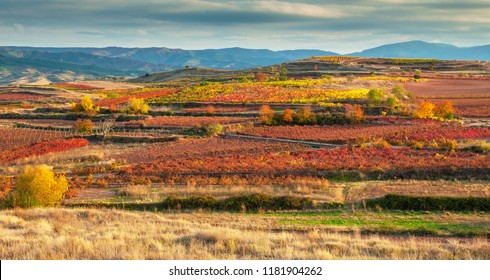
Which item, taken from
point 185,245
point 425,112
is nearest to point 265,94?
point 425,112

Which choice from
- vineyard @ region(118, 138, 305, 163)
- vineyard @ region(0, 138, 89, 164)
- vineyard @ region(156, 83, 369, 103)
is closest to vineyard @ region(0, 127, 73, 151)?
vineyard @ region(0, 138, 89, 164)

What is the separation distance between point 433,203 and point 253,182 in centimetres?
1205

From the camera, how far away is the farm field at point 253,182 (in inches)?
587

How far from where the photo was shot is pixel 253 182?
109 ft

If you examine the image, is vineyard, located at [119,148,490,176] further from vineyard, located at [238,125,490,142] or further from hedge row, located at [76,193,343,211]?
hedge row, located at [76,193,343,211]

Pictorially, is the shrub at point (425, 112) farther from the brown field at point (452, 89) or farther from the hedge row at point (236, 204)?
the hedge row at point (236, 204)

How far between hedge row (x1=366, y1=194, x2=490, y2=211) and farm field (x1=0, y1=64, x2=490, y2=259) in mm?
69

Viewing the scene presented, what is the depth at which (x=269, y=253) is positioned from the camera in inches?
531

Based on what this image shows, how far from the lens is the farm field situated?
1490 centimetres

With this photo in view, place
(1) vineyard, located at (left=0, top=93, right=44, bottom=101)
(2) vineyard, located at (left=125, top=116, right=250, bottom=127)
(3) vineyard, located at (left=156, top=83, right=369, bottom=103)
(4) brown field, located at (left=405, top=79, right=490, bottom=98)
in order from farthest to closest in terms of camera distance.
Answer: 1. (1) vineyard, located at (left=0, top=93, right=44, bottom=101)
2. (4) brown field, located at (left=405, top=79, right=490, bottom=98)
3. (3) vineyard, located at (left=156, top=83, right=369, bottom=103)
4. (2) vineyard, located at (left=125, top=116, right=250, bottom=127)

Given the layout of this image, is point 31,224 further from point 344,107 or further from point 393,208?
point 344,107

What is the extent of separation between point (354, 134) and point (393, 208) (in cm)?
3190

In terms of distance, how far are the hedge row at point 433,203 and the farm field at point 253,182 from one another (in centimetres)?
7

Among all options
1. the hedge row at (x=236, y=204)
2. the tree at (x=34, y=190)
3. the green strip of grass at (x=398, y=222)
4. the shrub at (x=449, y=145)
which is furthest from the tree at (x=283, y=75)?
the green strip of grass at (x=398, y=222)
